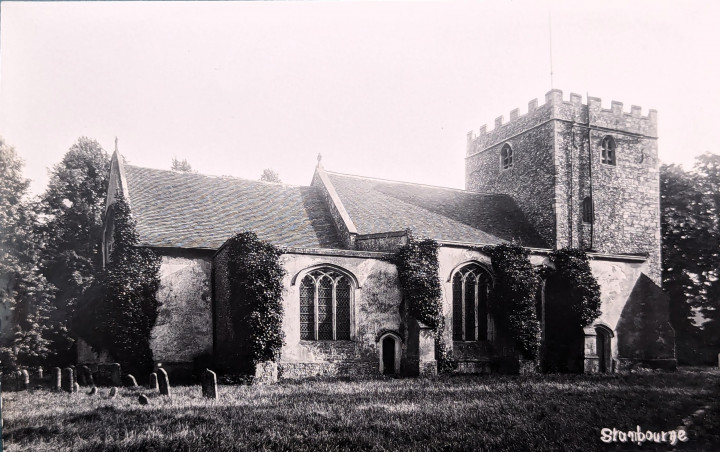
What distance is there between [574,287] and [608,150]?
9.75 metres

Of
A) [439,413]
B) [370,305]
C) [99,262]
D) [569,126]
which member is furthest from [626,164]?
[99,262]

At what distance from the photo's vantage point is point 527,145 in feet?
91.0

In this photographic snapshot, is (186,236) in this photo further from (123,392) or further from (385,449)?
(385,449)

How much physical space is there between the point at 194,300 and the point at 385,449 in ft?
43.0

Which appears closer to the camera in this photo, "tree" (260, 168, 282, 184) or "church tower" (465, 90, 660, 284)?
"church tower" (465, 90, 660, 284)

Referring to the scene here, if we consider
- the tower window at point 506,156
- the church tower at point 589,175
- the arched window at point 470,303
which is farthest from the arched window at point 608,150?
the arched window at point 470,303

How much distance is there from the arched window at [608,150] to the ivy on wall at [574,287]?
7856mm

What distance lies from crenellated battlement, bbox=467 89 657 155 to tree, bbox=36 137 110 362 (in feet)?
72.0

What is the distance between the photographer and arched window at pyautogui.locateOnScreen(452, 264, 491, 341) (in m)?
20.8

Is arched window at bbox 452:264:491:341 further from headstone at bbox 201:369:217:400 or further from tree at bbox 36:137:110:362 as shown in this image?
tree at bbox 36:137:110:362

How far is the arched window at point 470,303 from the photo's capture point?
68.4 ft

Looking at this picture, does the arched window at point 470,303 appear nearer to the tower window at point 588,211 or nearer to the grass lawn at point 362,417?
the grass lawn at point 362,417

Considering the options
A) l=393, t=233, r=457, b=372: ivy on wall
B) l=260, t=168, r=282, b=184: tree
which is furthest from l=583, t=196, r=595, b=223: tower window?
l=260, t=168, r=282, b=184: tree

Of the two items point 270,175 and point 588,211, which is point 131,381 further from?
point 270,175
